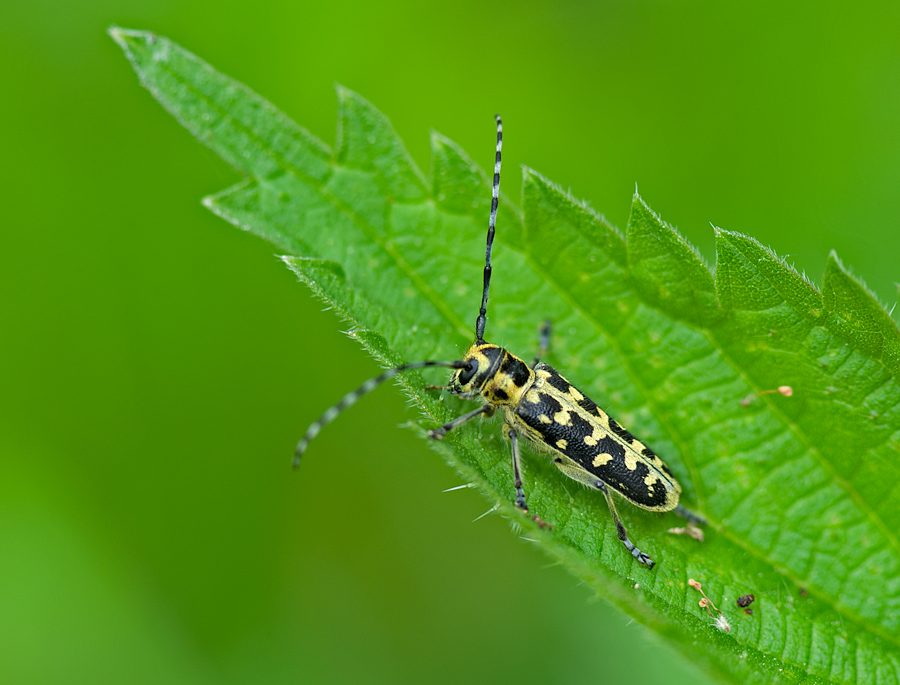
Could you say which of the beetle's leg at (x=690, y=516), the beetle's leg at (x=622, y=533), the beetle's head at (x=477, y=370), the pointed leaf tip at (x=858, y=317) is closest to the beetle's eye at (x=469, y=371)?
the beetle's head at (x=477, y=370)

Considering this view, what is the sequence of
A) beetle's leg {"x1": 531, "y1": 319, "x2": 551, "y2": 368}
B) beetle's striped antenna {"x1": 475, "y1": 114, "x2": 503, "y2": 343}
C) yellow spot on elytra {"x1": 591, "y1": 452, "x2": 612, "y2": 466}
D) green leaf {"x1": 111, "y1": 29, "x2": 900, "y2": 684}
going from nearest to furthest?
green leaf {"x1": 111, "y1": 29, "x2": 900, "y2": 684} → yellow spot on elytra {"x1": 591, "y1": 452, "x2": 612, "y2": 466} → beetle's striped antenna {"x1": 475, "y1": 114, "x2": 503, "y2": 343} → beetle's leg {"x1": 531, "y1": 319, "x2": 551, "y2": 368}

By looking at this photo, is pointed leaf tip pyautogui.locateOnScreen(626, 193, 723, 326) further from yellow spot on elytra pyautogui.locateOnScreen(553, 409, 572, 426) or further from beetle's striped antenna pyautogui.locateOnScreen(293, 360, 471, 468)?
beetle's striped antenna pyautogui.locateOnScreen(293, 360, 471, 468)

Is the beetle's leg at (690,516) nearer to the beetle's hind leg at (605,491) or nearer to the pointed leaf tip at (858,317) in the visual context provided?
the beetle's hind leg at (605,491)

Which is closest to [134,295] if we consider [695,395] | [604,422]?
[604,422]

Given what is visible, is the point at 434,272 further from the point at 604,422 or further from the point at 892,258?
the point at 892,258

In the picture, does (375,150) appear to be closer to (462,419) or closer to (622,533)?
(462,419)

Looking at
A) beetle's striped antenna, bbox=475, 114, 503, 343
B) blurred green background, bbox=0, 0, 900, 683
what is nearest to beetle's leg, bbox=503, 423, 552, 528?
beetle's striped antenna, bbox=475, 114, 503, 343

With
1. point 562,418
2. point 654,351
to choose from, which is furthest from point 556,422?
point 654,351
